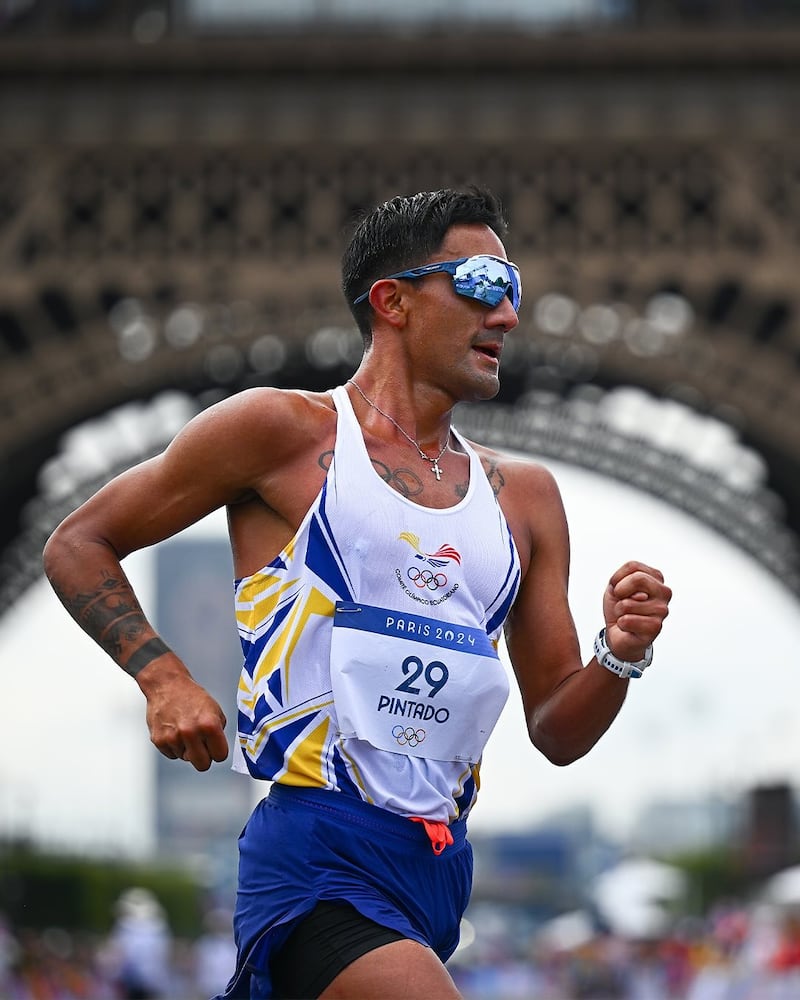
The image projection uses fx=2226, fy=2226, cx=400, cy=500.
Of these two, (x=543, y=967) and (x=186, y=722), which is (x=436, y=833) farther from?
(x=543, y=967)

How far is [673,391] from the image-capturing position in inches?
881

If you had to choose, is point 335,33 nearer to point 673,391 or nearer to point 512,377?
point 673,391

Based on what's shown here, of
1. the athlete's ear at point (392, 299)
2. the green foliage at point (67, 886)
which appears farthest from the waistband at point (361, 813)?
the green foliage at point (67, 886)

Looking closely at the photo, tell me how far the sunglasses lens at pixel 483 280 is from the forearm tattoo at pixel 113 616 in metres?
0.76

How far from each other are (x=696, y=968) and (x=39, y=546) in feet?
31.6

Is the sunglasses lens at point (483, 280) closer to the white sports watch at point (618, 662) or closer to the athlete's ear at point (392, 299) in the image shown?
the athlete's ear at point (392, 299)

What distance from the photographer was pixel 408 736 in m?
3.60

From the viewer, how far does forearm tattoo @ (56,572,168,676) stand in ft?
12.0

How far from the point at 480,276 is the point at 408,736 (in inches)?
31.3

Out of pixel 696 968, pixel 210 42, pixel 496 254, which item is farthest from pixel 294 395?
pixel 696 968

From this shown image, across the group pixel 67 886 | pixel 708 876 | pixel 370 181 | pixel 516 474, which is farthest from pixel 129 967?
pixel 708 876

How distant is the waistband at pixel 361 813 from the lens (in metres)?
3.57

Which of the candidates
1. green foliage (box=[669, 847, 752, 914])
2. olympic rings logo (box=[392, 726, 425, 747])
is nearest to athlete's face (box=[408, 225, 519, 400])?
olympic rings logo (box=[392, 726, 425, 747])

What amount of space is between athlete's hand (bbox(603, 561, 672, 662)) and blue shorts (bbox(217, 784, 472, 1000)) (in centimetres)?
46
